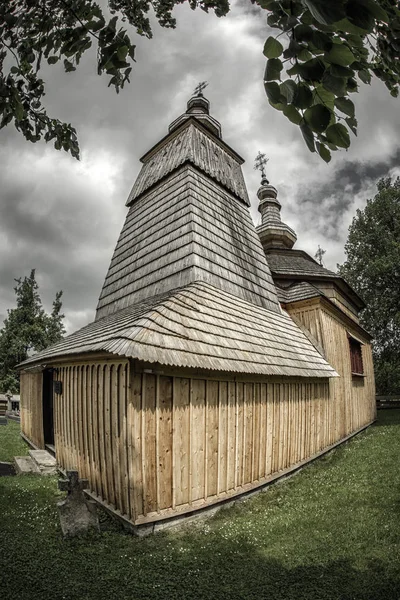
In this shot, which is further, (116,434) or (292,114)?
(116,434)

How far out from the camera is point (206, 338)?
5.73 m

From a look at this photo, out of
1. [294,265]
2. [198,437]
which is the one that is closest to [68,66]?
[198,437]

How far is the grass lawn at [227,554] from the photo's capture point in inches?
128

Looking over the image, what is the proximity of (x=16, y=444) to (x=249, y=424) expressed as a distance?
8.87m

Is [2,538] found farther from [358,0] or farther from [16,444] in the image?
[16,444]

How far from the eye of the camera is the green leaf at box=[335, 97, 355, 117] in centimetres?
135

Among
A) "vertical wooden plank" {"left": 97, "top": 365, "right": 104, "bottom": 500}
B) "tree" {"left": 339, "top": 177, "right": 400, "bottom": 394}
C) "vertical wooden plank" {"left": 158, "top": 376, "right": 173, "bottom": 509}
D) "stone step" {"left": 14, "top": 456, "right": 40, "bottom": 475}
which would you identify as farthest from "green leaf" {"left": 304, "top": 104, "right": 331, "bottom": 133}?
"tree" {"left": 339, "top": 177, "right": 400, "bottom": 394}

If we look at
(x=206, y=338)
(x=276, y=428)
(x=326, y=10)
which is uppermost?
(x=326, y=10)

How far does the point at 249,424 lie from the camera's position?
6234 mm

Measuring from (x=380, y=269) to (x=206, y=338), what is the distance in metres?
20.0

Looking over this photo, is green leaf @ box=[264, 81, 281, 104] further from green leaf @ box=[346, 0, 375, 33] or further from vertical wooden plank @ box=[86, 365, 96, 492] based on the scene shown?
vertical wooden plank @ box=[86, 365, 96, 492]

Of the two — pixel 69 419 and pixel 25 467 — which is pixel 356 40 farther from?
pixel 25 467

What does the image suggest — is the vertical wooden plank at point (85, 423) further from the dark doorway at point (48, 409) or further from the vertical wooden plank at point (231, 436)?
the dark doorway at point (48, 409)

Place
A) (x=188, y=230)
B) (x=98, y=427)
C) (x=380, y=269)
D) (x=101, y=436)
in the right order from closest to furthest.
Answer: (x=101, y=436) → (x=98, y=427) → (x=188, y=230) → (x=380, y=269)
